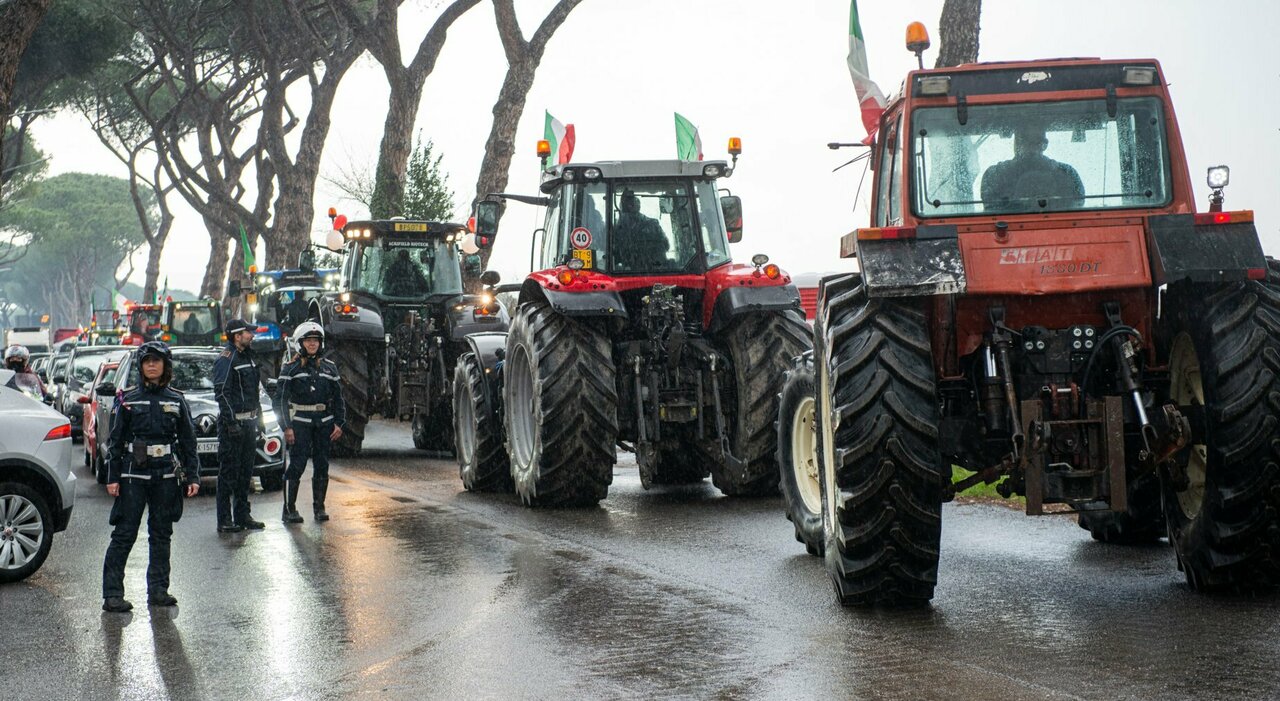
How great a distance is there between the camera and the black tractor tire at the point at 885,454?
7.55 metres

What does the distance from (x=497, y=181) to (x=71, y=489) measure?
18.9 meters

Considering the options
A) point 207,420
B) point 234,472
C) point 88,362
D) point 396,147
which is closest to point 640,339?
point 234,472

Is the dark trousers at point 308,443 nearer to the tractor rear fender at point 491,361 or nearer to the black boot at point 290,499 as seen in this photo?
the black boot at point 290,499

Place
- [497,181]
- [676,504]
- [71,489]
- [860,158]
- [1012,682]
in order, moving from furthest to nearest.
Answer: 1. [497,181]
2. [676,504]
3. [71,489]
4. [860,158]
5. [1012,682]

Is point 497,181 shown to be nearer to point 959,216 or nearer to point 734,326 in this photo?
point 734,326

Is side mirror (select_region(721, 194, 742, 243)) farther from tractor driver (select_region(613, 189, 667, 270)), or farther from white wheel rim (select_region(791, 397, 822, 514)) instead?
white wheel rim (select_region(791, 397, 822, 514))

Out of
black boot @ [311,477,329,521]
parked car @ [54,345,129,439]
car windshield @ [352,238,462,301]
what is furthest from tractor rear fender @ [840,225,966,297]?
parked car @ [54,345,129,439]

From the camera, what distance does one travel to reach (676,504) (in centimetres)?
1341

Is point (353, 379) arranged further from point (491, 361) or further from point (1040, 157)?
point (1040, 157)

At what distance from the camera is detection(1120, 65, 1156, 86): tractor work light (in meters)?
8.34

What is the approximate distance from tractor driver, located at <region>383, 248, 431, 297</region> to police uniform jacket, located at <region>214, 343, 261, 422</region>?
7148 mm

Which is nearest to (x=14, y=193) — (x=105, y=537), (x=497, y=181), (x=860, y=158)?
(x=497, y=181)

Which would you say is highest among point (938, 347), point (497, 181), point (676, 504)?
point (497, 181)

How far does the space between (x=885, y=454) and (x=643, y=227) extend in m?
6.68
